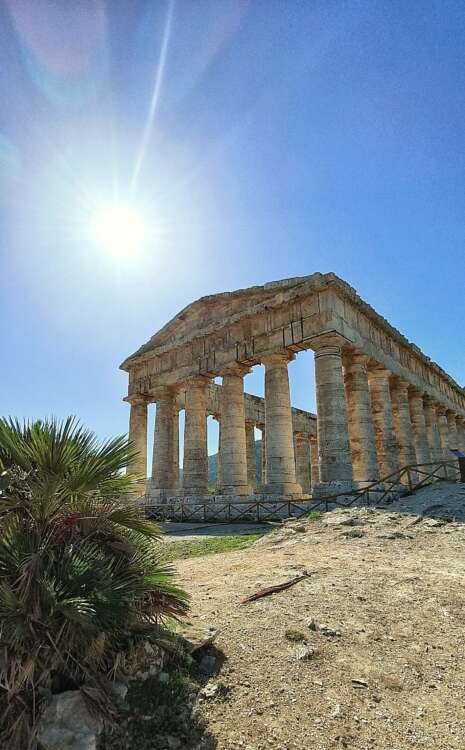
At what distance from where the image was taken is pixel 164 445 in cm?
2514

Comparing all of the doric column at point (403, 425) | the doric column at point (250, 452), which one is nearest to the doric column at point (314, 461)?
the doric column at point (250, 452)

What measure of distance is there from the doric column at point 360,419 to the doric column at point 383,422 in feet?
5.69

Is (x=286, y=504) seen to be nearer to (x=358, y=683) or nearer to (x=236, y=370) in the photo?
(x=236, y=370)

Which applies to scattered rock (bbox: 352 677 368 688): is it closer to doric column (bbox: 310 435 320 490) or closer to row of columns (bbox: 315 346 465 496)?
row of columns (bbox: 315 346 465 496)

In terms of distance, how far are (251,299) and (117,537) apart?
18.5 m

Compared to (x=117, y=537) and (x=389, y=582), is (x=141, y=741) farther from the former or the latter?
(x=389, y=582)

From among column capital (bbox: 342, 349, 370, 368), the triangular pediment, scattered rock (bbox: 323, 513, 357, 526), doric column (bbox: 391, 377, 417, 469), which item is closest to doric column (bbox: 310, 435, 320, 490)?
doric column (bbox: 391, 377, 417, 469)

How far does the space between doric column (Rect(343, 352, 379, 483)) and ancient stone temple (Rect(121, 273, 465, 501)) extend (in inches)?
1.8

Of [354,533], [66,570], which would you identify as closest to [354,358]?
[354,533]

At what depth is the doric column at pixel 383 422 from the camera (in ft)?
68.9

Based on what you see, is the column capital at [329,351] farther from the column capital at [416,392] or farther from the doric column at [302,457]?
the doric column at [302,457]

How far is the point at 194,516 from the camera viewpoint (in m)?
19.6

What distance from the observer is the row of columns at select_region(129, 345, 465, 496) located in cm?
1733

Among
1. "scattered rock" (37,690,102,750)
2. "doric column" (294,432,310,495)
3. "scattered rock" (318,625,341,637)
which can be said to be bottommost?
"scattered rock" (318,625,341,637)
